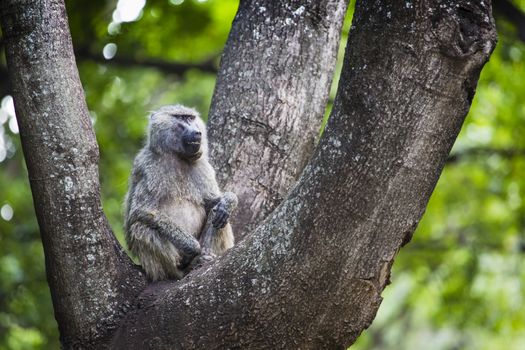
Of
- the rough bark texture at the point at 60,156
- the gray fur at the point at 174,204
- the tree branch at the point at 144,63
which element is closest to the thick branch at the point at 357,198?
the rough bark texture at the point at 60,156

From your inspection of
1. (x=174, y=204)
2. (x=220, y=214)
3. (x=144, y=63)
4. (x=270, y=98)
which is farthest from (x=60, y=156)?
(x=144, y=63)

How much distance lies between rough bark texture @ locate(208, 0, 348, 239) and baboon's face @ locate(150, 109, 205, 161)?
0.21 meters

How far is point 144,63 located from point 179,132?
14.6 ft

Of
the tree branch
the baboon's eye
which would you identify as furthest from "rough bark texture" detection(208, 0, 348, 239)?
the tree branch

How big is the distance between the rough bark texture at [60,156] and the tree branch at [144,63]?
5.32 meters

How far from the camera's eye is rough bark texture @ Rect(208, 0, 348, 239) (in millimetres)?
5484

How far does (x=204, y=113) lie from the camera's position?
13.5 metres

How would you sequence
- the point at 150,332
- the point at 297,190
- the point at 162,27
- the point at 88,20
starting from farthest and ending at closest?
the point at 162,27 → the point at 88,20 → the point at 150,332 → the point at 297,190

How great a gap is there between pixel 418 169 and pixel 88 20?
633 cm

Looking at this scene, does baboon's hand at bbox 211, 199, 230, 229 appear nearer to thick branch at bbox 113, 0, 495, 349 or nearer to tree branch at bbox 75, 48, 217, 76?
thick branch at bbox 113, 0, 495, 349

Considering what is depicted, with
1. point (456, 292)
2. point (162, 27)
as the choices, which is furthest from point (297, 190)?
point (456, 292)

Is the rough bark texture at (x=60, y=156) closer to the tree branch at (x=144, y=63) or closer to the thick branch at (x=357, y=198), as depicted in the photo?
the thick branch at (x=357, y=198)

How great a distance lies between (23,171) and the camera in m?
12.9

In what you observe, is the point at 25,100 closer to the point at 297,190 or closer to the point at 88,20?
the point at 297,190
